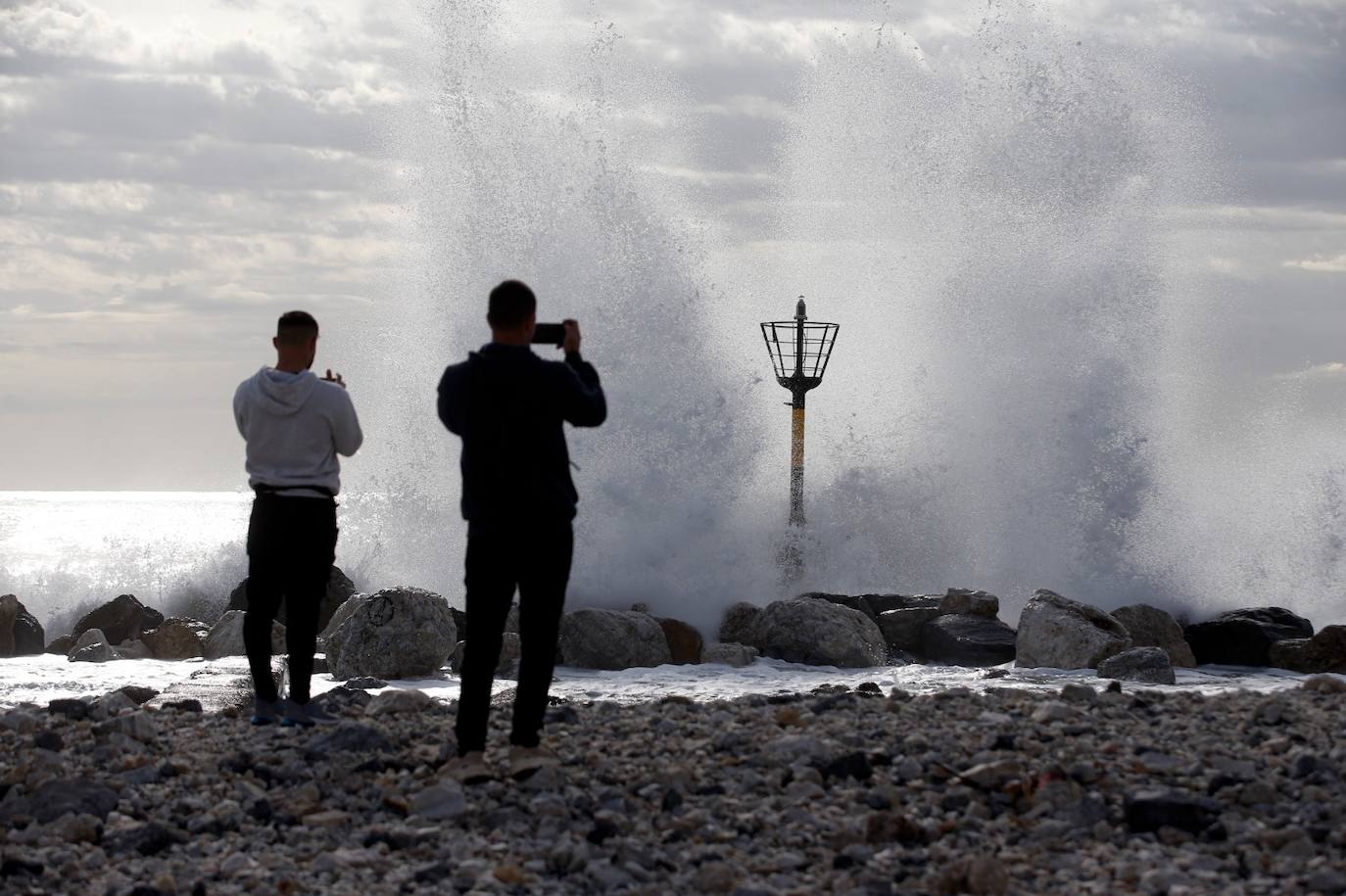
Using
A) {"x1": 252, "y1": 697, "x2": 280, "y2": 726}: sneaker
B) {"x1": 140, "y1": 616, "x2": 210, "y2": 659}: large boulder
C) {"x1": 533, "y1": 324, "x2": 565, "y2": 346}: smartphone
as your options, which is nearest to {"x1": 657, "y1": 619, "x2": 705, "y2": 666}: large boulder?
{"x1": 140, "y1": 616, "x2": 210, "y2": 659}: large boulder

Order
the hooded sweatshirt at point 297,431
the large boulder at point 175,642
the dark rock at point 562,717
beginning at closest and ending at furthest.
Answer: the hooded sweatshirt at point 297,431
the dark rock at point 562,717
the large boulder at point 175,642

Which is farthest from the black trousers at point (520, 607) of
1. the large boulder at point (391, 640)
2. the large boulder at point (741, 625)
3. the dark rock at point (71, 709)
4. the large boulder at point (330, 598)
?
the large boulder at point (330, 598)

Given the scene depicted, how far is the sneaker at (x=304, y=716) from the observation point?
5906 mm

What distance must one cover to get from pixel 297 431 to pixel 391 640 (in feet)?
18.1

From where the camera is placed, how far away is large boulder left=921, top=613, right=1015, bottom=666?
1344 cm

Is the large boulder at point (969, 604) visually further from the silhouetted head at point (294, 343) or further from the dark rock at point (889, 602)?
the silhouetted head at point (294, 343)

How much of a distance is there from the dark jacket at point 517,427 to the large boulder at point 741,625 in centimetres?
905

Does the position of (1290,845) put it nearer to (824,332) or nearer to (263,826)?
(263,826)

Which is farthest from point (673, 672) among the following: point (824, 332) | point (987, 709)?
point (824, 332)

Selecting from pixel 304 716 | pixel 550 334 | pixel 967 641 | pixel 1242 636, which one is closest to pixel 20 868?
pixel 304 716

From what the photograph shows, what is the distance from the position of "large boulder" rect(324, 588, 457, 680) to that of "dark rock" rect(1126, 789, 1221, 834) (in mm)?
7498

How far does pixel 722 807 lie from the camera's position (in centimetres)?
453

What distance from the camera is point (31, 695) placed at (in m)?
10.6

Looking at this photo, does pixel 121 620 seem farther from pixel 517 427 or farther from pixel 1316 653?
pixel 517 427
